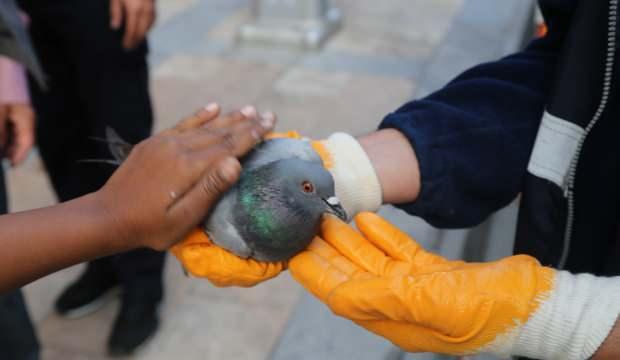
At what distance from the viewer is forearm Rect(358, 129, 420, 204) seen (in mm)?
1525

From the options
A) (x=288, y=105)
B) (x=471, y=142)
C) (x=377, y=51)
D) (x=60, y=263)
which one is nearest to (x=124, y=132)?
(x=60, y=263)

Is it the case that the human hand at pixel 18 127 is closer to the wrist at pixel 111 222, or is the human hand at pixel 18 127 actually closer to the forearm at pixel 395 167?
the wrist at pixel 111 222

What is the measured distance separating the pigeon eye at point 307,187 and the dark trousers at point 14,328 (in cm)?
106

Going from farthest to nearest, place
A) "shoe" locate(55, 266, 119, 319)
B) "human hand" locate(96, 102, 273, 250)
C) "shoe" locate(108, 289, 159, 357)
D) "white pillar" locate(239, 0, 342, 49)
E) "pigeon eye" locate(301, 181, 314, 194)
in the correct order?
"white pillar" locate(239, 0, 342, 49), "shoe" locate(55, 266, 119, 319), "shoe" locate(108, 289, 159, 357), "pigeon eye" locate(301, 181, 314, 194), "human hand" locate(96, 102, 273, 250)

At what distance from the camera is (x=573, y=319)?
1.22 metres

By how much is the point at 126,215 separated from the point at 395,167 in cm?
66

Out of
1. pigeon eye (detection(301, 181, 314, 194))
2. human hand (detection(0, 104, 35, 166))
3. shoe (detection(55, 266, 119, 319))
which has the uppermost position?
pigeon eye (detection(301, 181, 314, 194))

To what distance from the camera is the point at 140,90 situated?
2400 mm

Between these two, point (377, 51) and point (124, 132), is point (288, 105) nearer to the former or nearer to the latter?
point (377, 51)

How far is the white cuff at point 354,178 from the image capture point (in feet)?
5.05

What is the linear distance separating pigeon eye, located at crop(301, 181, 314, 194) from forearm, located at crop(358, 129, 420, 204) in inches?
11.7

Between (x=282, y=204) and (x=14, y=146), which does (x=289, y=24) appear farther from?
(x=282, y=204)

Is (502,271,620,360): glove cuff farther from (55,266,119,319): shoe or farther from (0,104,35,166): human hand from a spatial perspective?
(55,266,119,319): shoe

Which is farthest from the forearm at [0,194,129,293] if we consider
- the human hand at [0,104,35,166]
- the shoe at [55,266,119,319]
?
the shoe at [55,266,119,319]
